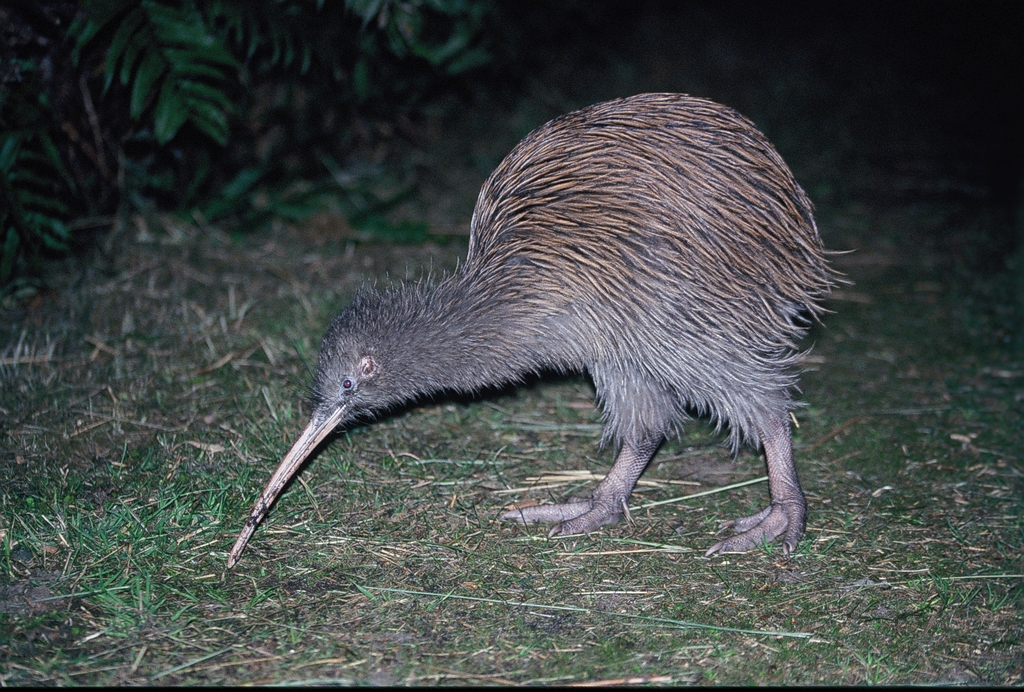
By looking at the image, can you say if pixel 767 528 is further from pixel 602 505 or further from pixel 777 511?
pixel 602 505

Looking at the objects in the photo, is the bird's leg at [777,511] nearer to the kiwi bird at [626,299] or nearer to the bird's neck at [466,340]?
the kiwi bird at [626,299]

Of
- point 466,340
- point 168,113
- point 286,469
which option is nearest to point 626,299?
point 466,340

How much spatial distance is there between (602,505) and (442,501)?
629 mm

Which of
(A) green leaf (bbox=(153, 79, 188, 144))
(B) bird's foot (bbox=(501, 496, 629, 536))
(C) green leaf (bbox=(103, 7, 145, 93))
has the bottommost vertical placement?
(B) bird's foot (bbox=(501, 496, 629, 536))

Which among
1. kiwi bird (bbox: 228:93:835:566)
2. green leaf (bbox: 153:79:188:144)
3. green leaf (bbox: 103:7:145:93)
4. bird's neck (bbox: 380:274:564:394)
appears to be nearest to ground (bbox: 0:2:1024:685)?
kiwi bird (bbox: 228:93:835:566)

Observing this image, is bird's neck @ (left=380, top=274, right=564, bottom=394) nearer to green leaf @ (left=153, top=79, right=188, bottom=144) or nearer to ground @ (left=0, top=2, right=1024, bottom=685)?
ground @ (left=0, top=2, right=1024, bottom=685)

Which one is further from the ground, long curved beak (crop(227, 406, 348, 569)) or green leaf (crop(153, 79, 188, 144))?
green leaf (crop(153, 79, 188, 144))

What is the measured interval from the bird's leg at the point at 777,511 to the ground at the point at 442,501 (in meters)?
0.06

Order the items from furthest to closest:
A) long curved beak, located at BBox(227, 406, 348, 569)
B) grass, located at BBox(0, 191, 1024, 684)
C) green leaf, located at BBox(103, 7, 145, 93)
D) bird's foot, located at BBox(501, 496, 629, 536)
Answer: green leaf, located at BBox(103, 7, 145, 93)
bird's foot, located at BBox(501, 496, 629, 536)
long curved beak, located at BBox(227, 406, 348, 569)
grass, located at BBox(0, 191, 1024, 684)

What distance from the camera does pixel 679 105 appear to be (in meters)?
3.93

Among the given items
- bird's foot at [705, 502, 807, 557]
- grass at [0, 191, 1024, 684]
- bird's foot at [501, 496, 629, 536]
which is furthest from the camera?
bird's foot at [501, 496, 629, 536]

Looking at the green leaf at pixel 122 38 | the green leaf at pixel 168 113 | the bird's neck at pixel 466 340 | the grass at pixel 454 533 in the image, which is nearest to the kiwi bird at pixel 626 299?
the bird's neck at pixel 466 340

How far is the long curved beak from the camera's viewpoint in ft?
11.9

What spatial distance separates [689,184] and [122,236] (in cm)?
362
